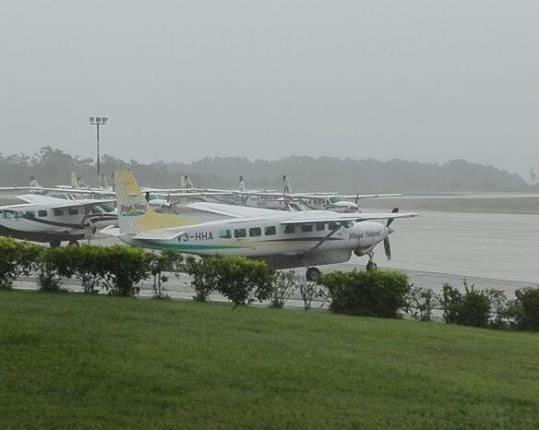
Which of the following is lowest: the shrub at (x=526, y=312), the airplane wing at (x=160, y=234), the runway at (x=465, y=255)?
the runway at (x=465, y=255)

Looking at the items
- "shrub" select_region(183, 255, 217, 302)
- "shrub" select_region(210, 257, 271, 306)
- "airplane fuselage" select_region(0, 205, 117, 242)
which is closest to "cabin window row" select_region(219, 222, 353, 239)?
"shrub" select_region(183, 255, 217, 302)

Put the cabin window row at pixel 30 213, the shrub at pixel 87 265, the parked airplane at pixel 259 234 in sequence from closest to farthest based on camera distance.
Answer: the shrub at pixel 87 265, the parked airplane at pixel 259 234, the cabin window row at pixel 30 213

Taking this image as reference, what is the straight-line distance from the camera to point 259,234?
1034 inches

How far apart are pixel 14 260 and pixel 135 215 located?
1062 cm

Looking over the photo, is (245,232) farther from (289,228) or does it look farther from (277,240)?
(289,228)

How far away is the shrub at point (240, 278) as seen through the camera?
49.5 ft

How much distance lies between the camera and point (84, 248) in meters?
15.2

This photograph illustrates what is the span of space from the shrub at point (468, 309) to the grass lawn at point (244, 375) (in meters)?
3.04

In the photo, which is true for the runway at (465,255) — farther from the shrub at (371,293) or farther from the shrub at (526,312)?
the shrub at (371,293)

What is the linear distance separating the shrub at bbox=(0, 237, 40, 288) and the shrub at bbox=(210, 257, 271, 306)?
3183mm

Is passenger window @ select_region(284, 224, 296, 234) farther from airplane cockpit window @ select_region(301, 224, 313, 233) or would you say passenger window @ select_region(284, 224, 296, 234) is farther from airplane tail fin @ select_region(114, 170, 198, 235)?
airplane tail fin @ select_region(114, 170, 198, 235)

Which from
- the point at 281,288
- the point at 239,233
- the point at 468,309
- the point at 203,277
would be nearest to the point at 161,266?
the point at 203,277

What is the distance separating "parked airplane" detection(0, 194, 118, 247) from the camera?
3453 centimetres

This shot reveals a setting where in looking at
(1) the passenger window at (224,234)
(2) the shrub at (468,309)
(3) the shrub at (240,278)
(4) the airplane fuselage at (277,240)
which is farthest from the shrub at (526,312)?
(1) the passenger window at (224,234)
